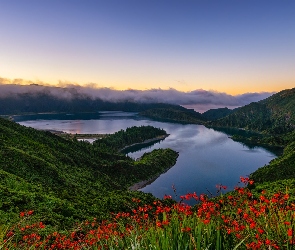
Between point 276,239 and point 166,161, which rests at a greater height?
point 276,239

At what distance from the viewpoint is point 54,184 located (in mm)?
59344

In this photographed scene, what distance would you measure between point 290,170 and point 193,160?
83898 millimetres

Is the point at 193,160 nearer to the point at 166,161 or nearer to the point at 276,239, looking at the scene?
the point at 166,161

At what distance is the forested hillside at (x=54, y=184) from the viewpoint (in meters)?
34.3

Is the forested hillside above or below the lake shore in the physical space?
above

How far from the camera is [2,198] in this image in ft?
108

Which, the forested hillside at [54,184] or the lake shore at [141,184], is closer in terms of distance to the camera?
the forested hillside at [54,184]

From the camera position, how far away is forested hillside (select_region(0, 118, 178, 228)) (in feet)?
113

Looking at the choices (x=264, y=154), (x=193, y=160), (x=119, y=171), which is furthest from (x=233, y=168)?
(x=119, y=171)

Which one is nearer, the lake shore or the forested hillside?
the forested hillside

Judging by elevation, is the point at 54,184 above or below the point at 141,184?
above

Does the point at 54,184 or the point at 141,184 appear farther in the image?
the point at 141,184

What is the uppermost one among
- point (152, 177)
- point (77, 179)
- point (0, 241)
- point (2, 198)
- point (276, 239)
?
point (276, 239)

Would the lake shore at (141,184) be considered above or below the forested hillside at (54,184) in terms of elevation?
below
